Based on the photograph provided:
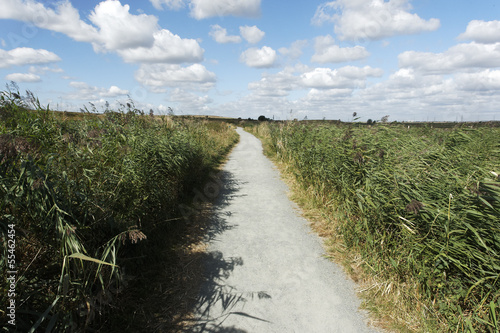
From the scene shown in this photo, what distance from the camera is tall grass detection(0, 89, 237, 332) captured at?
2.07 metres

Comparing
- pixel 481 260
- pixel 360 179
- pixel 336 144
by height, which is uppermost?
pixel 336 144

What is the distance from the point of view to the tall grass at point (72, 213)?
207cm

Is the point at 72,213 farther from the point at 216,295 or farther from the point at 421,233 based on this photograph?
the point at 421,233

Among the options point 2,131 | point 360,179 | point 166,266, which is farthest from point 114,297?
point 360,179

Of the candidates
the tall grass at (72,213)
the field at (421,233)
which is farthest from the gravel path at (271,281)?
the tall grass at (72,213)

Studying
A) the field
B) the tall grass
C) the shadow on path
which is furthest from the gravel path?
the tall grass

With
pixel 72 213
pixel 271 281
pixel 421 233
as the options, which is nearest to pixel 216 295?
pixel 271 281

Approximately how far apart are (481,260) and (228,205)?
493cm

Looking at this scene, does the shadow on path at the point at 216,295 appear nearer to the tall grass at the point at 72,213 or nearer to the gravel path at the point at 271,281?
the gravel path at the point at 271,281

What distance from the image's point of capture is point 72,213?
2422mm

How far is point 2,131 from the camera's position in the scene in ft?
9.91

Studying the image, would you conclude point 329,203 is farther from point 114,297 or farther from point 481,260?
point 114,297

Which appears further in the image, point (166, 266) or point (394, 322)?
point (166, 266)

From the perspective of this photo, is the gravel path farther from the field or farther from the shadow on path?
the field
